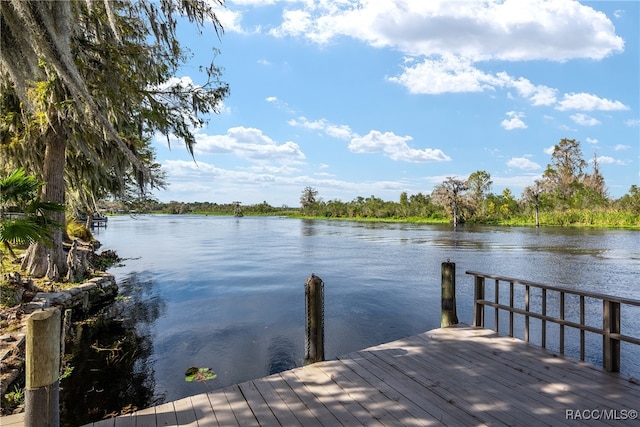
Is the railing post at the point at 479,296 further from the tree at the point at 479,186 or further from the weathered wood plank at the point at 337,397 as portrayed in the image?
the tree at the point at 479,186

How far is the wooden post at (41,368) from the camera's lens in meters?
2.55

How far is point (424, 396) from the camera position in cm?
342

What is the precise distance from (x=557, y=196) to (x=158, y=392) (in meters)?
69.6

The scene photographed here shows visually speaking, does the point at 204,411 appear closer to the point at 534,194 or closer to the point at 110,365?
the point at 110,365

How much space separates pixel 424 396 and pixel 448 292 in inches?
98.1

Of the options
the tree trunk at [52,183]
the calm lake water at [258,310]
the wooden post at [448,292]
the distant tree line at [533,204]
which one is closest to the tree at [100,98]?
the tree trunk at [52,183]

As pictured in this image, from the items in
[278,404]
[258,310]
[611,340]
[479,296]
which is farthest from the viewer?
[258,310]

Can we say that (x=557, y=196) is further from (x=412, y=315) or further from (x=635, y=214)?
(x=412, y=315)

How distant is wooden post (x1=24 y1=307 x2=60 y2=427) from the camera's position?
2.55 metres

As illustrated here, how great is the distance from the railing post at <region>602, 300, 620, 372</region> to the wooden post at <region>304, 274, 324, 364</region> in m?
3.01

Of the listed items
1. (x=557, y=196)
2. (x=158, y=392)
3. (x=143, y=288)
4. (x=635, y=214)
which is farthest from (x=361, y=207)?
(x=158, y=392)

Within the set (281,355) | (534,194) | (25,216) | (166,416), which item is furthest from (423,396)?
(534,194)

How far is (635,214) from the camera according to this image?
150 feet

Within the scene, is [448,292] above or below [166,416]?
above
